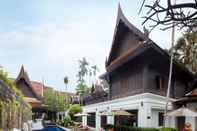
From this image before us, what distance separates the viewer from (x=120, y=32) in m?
28.8

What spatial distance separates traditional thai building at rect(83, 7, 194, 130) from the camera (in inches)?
930

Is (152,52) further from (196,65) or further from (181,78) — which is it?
(196,65)

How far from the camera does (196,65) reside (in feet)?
94.7

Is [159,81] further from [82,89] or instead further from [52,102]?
[82,89]

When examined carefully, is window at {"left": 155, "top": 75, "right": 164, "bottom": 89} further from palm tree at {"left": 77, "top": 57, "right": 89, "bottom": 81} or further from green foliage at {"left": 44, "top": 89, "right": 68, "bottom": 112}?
palm tree at {"left": 77, "top": 57, "right": 89, "bottom": 81}

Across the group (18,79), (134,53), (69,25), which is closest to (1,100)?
(69,25)

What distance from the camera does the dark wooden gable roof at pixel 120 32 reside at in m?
25.6

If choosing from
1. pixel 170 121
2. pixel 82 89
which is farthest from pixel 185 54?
pixel 82 89

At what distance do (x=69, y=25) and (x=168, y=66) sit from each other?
11421 millimetres

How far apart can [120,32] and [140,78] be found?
5.69 metres

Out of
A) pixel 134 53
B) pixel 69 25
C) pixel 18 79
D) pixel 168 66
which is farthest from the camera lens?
pixel 18 79

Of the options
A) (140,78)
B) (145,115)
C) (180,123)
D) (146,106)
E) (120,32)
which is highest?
(120,32)

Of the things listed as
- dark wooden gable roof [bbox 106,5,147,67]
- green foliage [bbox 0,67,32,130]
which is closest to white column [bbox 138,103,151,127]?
dark wooden gable roof [bbox 106,5,147,67]

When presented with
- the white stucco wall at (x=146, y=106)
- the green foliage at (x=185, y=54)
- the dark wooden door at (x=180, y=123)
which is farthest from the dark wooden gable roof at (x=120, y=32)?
the dark wooden door at (x=180, y=123)
